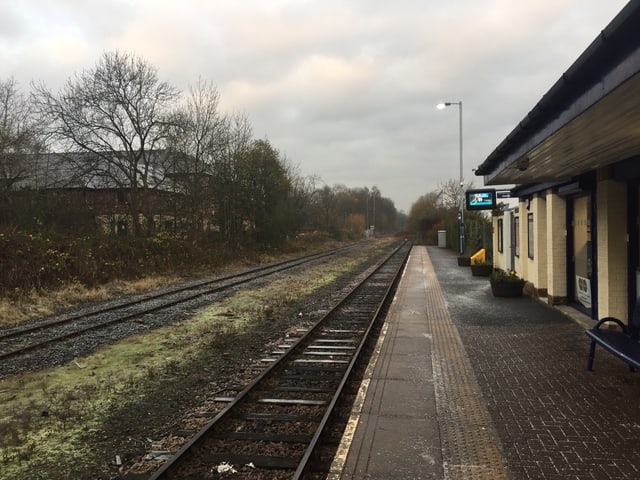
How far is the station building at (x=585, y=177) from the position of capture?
3.78 metres

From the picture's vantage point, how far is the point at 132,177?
85.3ft

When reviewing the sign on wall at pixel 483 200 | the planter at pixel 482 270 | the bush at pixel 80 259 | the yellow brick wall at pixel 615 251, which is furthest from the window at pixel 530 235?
the bush at pixel 80 259

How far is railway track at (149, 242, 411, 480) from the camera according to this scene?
160 inches

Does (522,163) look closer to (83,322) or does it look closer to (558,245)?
(558,245)

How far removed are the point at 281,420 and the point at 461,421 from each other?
5.77ft

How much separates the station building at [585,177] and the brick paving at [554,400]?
52.0 inches

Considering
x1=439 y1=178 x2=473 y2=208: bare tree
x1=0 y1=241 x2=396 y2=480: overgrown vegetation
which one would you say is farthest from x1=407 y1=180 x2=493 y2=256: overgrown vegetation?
x1=0 y1=241 x2=396 y2=480: overgrown vegetation

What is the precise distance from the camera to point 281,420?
5.17 metres

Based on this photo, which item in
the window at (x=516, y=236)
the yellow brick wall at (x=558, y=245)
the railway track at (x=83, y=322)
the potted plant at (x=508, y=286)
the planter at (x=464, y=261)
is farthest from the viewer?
the planter at (x=464, y=261)

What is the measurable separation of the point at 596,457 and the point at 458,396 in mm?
1698

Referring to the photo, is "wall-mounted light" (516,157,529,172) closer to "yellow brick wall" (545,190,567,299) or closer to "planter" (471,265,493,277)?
"yellow brick wall" (545,190,567,299)

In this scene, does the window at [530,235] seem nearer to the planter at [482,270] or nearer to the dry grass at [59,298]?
the planter at [482,270]

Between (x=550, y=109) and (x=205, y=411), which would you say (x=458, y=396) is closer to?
(x=205, y=411)

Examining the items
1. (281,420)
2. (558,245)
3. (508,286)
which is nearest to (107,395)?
(281,420)
